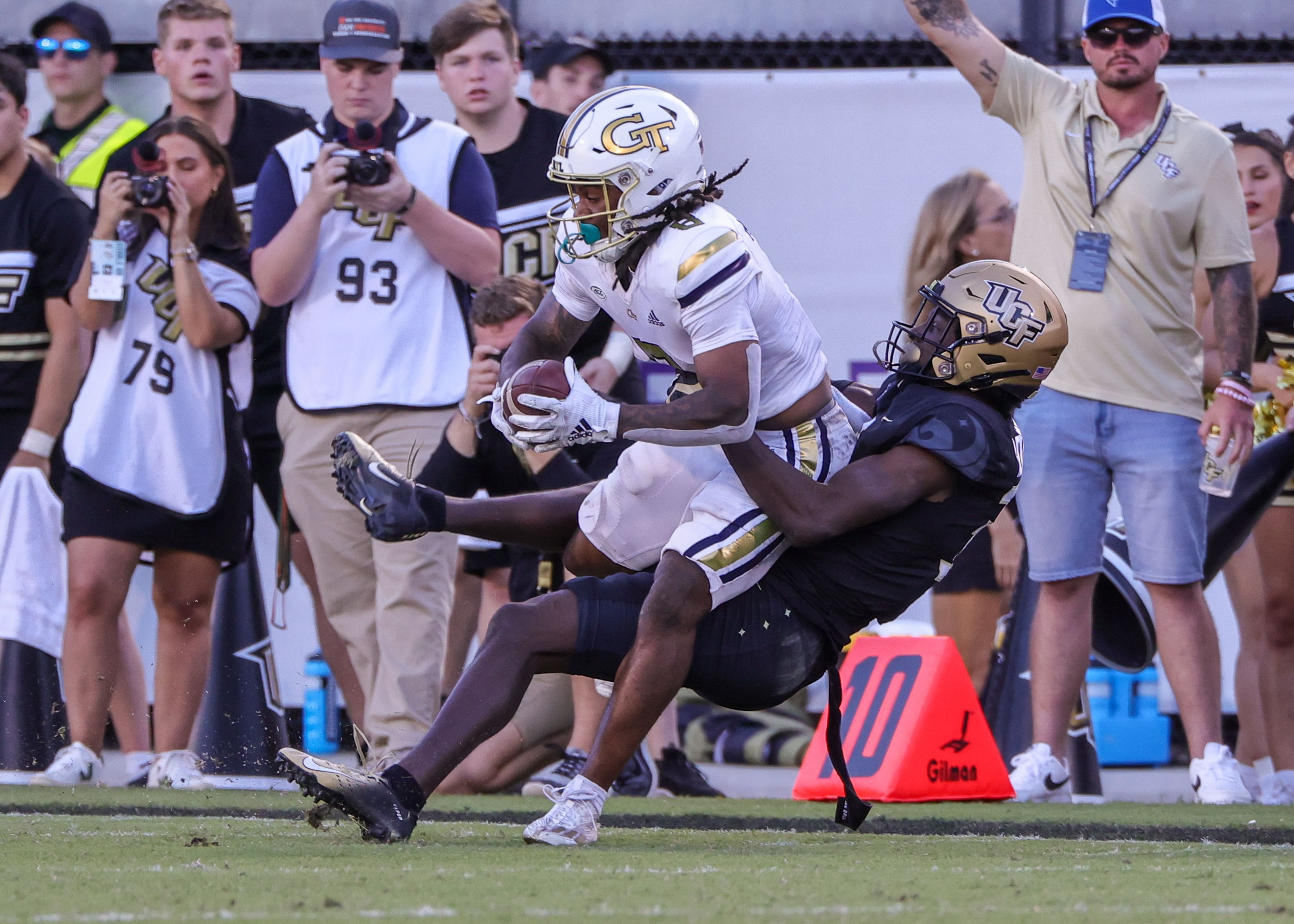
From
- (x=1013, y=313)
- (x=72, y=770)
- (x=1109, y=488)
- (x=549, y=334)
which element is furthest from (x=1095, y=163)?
(x=72, y=770)

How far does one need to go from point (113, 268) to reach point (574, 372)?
101 inches

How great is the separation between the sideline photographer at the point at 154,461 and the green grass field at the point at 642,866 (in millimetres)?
715

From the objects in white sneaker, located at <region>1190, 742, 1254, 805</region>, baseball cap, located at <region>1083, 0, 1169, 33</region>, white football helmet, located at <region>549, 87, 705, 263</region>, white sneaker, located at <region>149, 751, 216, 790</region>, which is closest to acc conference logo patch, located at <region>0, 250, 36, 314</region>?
white sneaker, located at <region>149, 751, 216, 790</region>

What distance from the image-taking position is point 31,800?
17.5ft

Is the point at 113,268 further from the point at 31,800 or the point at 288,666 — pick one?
the point at 288,666

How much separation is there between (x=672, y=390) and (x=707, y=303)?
448mm

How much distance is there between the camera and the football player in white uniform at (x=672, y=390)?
404 cm

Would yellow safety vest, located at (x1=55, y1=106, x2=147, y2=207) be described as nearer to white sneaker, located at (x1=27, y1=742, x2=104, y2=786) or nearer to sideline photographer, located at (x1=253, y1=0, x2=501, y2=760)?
sideline photographer, located at (x1=253, y1=0, x2=501, y2=760)

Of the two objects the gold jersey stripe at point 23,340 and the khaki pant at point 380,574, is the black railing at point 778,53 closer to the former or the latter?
the gold jersey stripe at point 23,340

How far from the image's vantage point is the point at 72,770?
236 inches

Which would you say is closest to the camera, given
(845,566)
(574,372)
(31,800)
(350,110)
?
(574,372)

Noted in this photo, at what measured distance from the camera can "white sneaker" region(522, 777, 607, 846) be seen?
406cm

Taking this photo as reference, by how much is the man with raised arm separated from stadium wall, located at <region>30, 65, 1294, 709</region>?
80.3 inches

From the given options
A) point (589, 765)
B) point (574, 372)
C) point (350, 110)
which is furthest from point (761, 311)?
point (350, 110)
